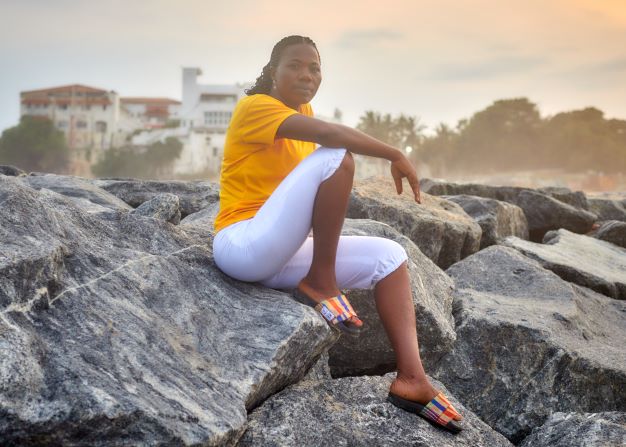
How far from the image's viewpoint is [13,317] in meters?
2.61

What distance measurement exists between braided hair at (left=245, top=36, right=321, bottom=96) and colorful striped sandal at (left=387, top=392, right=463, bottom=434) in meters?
1.82

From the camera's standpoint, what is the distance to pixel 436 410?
322 centimetres

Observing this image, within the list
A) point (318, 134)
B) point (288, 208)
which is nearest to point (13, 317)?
point (288, 208)

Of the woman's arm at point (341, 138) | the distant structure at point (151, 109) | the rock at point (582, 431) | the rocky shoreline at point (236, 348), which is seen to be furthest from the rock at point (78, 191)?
the distant structure at point (151, 109)

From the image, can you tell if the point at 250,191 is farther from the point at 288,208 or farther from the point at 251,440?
the point at 251,440

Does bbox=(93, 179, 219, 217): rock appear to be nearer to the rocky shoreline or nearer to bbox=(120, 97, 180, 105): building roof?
the rocky shoreline

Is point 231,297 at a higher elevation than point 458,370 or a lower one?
higher

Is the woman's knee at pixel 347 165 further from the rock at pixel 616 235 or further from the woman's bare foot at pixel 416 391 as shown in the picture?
the rock at pixel 616 235

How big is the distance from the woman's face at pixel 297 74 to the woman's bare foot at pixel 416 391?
1.62 metres

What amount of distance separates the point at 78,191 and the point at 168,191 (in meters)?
1.40

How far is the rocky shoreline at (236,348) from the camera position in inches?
97.8

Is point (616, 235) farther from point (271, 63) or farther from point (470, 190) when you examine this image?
point (271, 63)

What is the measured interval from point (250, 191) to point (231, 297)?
24.6 inches

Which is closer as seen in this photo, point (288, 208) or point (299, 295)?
point (288, 208)
